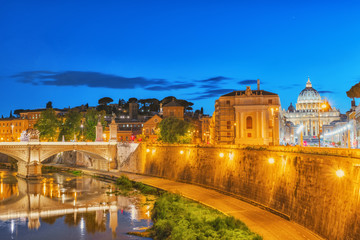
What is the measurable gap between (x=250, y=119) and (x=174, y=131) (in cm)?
1121

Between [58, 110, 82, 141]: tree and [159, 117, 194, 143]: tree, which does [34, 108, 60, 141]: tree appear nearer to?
[58, 110, 82, 141]: tree

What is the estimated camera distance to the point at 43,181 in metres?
45.0

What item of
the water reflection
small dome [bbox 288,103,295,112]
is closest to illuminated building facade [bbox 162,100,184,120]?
the water reflection

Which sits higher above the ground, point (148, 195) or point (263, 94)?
point (263, 94)

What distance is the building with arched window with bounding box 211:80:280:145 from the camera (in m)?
55.5

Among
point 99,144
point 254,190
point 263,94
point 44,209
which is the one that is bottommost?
point 44,209

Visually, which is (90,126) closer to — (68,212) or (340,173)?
(68,212)

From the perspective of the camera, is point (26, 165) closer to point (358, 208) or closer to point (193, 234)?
point (193, 234)

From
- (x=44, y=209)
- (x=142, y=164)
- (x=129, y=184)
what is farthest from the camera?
(x=142, y=164)

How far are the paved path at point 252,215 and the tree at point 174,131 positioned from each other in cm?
2249

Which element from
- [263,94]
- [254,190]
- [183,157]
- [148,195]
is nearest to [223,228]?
[254,190]

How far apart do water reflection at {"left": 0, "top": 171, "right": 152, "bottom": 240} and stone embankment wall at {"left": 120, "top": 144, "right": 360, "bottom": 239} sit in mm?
6498

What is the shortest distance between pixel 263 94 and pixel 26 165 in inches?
1335

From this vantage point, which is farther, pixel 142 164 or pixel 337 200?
pixel 142 164
